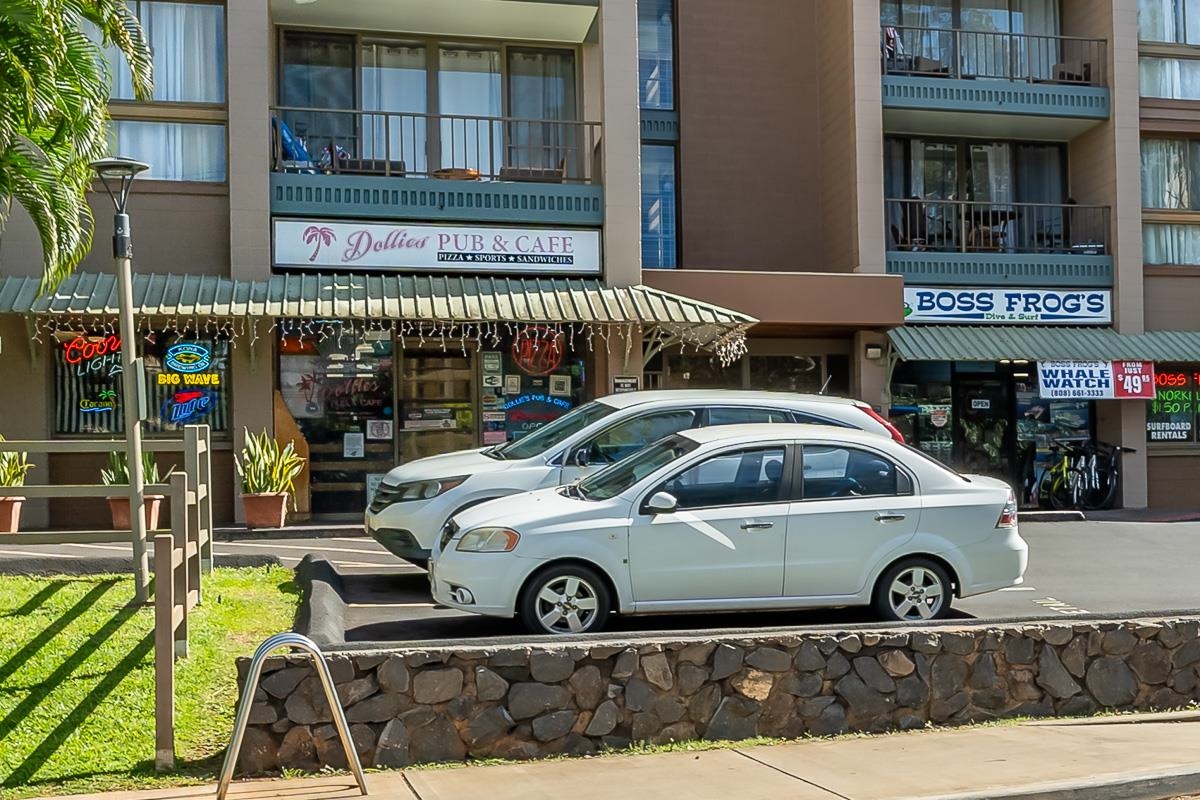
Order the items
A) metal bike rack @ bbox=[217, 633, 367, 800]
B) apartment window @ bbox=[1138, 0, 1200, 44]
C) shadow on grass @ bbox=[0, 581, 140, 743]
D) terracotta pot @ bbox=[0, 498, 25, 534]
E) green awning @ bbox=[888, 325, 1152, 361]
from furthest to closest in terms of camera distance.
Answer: apartment window @ bbox=[1138, 0, 1200, 44], green awning @ bbox=[888, 325, 1152, 361], terracotta pot @ bbox=[0, 498, 25, 534], shadow on grass @ bbox=[0, 581, 140, 743], metal bike rack @ bbox=[217, 633, 367, 800]

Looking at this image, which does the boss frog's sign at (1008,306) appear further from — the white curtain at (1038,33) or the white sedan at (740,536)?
the white sedan at (740,536)

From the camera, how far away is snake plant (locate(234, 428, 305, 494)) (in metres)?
15.4

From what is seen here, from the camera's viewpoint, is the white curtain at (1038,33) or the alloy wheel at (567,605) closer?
the alloy wheel at (567,605)

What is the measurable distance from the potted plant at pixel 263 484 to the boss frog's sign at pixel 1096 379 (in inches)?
474

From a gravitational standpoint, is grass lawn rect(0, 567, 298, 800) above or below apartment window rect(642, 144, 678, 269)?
below

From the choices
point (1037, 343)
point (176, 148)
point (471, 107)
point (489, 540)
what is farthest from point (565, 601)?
point (1037, 343)

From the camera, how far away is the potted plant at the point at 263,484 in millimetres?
15352

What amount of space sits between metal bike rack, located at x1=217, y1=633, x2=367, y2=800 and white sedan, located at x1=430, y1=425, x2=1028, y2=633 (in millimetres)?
1887

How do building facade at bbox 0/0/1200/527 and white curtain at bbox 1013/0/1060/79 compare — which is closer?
building facade at bbox 0/0/1200/527

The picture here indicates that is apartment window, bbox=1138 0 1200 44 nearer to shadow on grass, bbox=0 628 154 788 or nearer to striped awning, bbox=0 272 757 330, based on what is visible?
striped awning, bbox=0 272 757 330

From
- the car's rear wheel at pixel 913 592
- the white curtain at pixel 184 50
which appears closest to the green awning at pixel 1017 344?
the car's rear wheel at pixel 913 592

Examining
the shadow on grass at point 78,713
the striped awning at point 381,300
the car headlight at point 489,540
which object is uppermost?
the striped awning at point 381,300

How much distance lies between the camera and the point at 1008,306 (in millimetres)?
20125

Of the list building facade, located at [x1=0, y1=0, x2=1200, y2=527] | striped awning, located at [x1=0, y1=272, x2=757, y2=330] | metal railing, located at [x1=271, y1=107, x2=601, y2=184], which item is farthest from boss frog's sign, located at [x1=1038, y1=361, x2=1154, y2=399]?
metal railing, located at [x1=271, y1=107, x2=601, y2=184]
